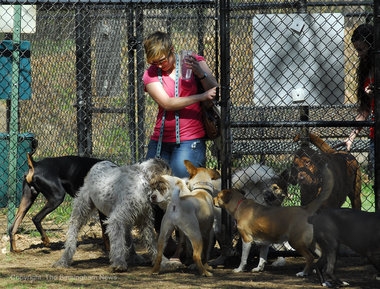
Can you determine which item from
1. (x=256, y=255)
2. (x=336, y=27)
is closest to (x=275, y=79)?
(x=336, y=27)

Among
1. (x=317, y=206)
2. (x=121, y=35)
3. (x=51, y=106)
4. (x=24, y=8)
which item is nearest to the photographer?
(x=317, y=206)

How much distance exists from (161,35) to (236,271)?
2.16 metres

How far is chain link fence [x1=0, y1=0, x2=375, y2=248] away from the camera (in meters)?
5.05

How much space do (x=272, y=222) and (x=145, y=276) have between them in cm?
112

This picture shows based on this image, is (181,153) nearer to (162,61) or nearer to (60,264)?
(162,61)

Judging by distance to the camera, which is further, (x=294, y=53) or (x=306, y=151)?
(x=306, y=151)

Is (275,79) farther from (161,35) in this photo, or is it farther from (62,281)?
(62,281)

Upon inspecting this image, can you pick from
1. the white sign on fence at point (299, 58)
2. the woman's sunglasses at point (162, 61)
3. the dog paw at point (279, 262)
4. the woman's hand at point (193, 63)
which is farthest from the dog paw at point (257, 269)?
the woman's sunglasses at point (162, 61)

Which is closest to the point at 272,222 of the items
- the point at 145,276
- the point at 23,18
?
the point at 145,276

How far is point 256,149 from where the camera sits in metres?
6.71

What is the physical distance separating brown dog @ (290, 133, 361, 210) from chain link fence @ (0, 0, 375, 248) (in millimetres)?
303

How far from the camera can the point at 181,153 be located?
17.7ft

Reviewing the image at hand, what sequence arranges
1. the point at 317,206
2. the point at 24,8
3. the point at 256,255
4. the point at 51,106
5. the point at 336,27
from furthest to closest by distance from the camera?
the point at 51,106 → the point at 24,8 → the point at 256,255 → the point at 336,27 → the point at 317,206

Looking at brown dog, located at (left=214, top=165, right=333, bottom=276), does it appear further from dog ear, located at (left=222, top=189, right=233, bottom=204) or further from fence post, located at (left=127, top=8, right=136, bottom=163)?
fence post, located at (left=127, top=8, right=136, bottom=163)
